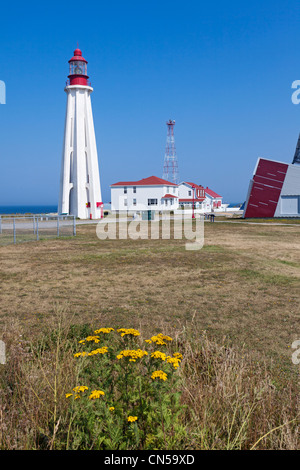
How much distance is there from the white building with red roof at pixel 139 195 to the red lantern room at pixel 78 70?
89.2 feet

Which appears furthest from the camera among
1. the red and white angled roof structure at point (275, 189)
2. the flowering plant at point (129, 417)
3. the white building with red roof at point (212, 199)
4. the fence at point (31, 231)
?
the white building with red roof at point (212, 199)

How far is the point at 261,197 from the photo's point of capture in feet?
145

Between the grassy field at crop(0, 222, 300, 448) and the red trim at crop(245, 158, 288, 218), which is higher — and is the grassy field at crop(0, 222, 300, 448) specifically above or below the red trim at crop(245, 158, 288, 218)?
below

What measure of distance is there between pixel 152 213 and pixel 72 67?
2066 cm

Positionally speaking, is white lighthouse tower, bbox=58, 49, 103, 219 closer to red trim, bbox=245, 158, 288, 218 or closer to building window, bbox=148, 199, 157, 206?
red trim, bbox=245, 158, 288, 218

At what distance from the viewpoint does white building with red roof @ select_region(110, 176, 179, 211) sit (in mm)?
69750

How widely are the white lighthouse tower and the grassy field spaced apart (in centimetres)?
2796

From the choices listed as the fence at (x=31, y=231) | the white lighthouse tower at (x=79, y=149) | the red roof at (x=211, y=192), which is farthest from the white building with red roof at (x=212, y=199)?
the fence at (x=31, y=231)

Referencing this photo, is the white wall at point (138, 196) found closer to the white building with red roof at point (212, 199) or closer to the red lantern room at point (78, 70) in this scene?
the white building with red roof at point (212, 199)

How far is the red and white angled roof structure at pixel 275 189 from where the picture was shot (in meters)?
43.4

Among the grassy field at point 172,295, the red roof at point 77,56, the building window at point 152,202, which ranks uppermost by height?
the red roof at point 77,56

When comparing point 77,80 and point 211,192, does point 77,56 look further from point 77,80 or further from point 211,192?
point 211,192

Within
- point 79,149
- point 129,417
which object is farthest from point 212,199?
point 129,417

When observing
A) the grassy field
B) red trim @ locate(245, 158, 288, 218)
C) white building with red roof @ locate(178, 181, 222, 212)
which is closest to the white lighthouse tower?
red trim @ locate(245, 158, 288, 218)
